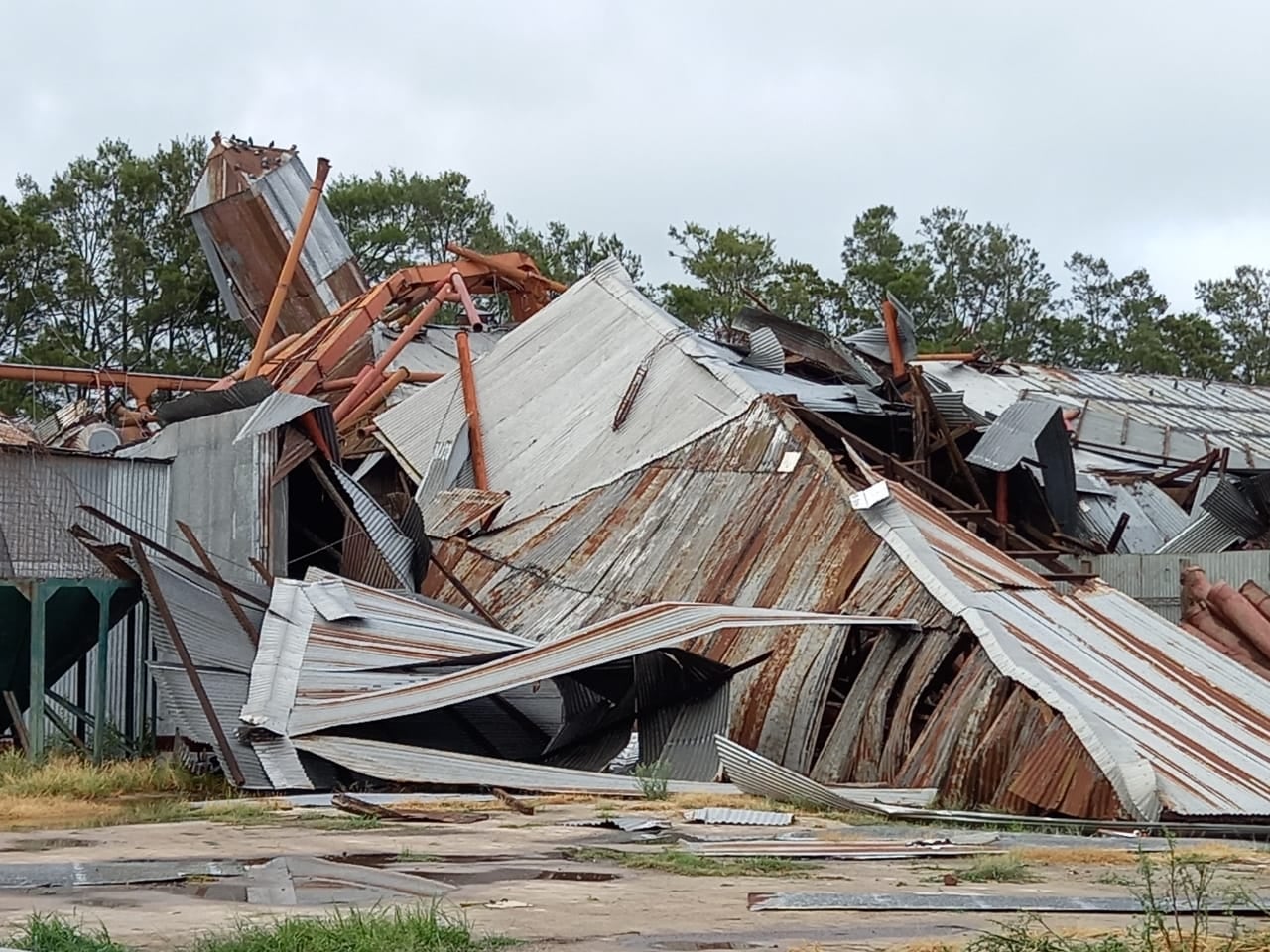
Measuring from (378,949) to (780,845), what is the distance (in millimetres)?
4861

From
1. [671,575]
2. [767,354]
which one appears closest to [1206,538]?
[767,354]

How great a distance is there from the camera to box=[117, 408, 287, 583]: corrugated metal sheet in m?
19.5

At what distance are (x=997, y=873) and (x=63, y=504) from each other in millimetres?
13148

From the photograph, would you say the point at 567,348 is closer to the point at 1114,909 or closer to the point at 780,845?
the point at 780,845

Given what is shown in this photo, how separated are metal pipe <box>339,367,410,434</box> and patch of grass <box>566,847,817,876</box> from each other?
51.2 feet

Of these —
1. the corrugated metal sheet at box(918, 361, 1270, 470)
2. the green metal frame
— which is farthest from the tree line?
the green metal frame

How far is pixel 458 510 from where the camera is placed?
70.8 feet

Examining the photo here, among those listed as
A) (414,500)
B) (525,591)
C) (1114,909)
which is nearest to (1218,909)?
(1114,909)

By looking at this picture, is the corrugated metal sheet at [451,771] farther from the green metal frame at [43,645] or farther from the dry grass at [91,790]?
the green metal frame at [43,645]

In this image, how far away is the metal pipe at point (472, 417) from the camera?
22.4 m

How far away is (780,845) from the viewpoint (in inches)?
427

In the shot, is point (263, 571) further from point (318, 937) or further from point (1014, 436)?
point (318, 937)

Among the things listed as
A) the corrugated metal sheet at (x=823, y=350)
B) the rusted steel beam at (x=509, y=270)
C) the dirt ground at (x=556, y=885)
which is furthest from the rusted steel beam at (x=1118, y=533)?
the dirt ground at (x=556, y=885)

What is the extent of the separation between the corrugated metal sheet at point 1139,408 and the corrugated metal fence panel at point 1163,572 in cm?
1023
